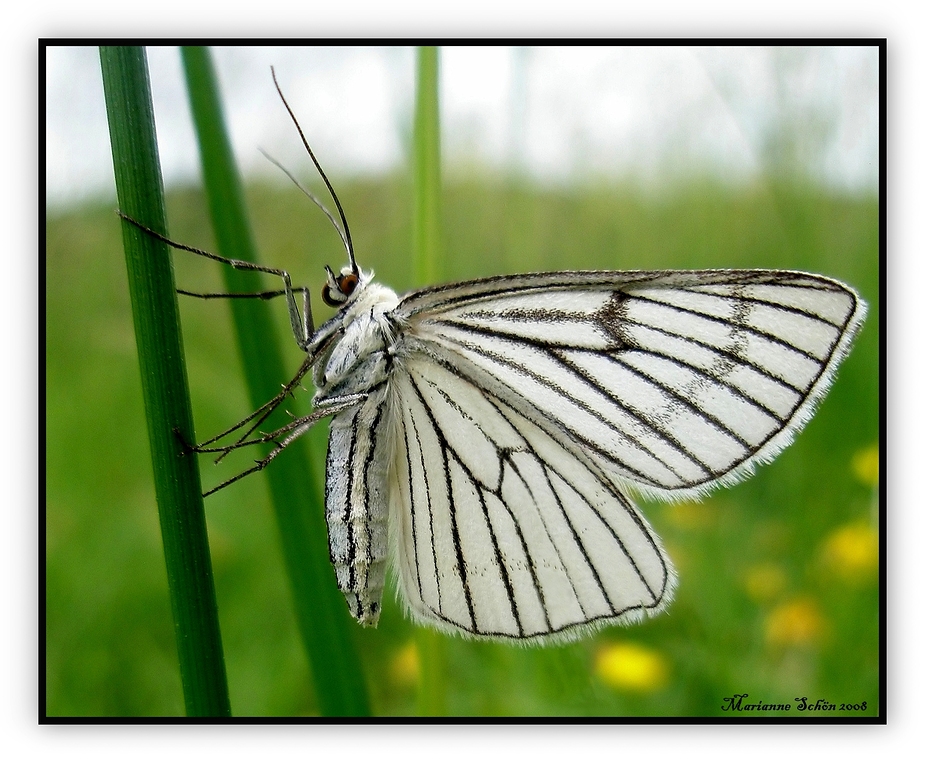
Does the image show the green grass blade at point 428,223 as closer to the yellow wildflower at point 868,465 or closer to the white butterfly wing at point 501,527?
the white butterfly wing at point 501,527

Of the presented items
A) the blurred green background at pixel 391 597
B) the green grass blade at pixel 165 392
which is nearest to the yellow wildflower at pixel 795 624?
the blurred green background at pixel 391 597

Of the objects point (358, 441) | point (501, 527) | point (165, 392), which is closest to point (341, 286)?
point (358, 441)

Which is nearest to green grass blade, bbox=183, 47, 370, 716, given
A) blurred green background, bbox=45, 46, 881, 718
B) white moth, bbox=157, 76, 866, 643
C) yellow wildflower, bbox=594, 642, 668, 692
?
white moth, bbox=157, 76, 866, 643

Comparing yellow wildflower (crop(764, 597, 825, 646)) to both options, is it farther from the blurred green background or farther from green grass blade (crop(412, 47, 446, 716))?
green grass blade (crop(412, 47, 446, 716))

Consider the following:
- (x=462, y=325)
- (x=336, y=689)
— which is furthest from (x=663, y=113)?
(x=336, y=689)

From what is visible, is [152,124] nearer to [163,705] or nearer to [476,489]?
[476,489]

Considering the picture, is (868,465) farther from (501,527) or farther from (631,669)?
(501,527)

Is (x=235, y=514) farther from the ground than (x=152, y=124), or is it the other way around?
(x=152, y=124)
